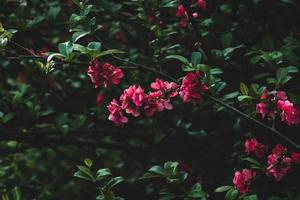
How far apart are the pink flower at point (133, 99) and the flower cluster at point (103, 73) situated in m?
0.07

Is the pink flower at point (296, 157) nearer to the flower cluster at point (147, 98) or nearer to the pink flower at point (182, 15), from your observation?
the flower cluster at point (147, 98)

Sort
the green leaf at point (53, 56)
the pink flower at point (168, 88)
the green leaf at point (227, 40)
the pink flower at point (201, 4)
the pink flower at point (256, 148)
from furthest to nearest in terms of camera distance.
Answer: the pink flower at point (201, 4), the green leaf at point (227, 40), the pink flower at point (256, 148), the pink flower at point (168, 88), the green leaf at point (53, 56)

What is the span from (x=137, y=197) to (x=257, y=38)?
0.78 meters

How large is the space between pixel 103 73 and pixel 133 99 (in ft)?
0.38

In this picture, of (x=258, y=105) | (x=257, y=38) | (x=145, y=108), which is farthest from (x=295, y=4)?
(x=145, y=108)

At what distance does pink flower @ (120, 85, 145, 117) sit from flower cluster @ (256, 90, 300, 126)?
0.33 metres

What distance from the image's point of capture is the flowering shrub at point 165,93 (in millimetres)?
1386

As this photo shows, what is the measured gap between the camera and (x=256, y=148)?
1.50 m

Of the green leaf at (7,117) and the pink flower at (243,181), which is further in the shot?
the green leaf at (7,117)

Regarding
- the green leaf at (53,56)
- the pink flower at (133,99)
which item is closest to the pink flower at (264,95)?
the pink flower at (133,99)

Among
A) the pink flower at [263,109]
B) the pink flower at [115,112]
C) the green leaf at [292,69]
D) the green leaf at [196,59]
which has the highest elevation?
the green leaf at [196,59]

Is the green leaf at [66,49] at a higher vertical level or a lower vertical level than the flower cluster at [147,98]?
higher

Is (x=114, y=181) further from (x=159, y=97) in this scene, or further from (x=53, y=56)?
(x=53, y=56)

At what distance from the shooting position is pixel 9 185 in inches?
73.2
